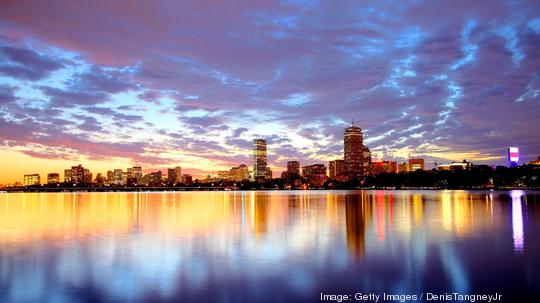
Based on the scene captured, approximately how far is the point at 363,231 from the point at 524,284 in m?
18.0

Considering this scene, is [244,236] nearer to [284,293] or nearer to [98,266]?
[98,266]

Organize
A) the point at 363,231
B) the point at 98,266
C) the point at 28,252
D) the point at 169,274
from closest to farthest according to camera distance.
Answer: the point at 169,274
the point at 98,266
the point at 28,252
the point at 363,231

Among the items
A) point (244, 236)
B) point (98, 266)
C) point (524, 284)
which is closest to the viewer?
point (524, 284)

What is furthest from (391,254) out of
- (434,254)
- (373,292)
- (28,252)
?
(28,252)

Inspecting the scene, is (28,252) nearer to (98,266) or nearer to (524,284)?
(98,266)

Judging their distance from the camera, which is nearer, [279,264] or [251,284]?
[251,284]

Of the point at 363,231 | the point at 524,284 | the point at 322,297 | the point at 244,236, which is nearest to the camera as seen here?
the point at 322,297

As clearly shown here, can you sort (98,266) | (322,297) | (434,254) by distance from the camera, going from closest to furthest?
(322,297) → (98,266) → (434,254)

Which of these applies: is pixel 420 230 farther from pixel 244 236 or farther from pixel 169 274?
pixel 169 274

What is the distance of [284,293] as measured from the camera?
15.9 meters

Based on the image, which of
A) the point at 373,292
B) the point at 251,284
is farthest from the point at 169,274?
the point at 373,292

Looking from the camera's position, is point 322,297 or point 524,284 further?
point 524,284

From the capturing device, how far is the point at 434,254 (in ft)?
78.7

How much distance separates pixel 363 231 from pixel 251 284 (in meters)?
18.9
